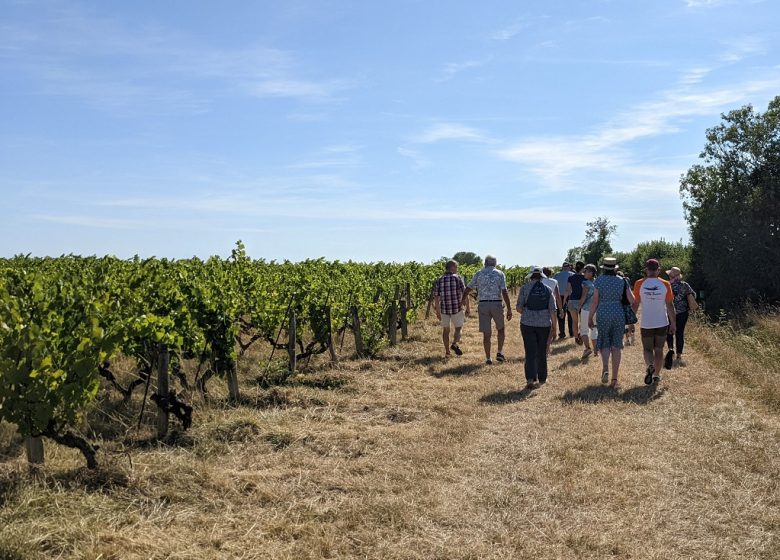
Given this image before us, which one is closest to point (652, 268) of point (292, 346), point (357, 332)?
point (357, 332)

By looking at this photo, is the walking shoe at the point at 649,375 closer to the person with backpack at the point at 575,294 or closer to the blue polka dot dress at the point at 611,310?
the blue polka dot dress at the point at 611,310

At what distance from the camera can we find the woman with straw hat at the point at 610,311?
9477 mm

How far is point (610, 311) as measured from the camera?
31.1 feet

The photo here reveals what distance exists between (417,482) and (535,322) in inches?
174

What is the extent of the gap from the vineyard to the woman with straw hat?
4.03 m

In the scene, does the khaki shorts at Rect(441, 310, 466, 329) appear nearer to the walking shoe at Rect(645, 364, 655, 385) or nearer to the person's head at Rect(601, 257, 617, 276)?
the person's head at Rect(601, 257, 617, 276)

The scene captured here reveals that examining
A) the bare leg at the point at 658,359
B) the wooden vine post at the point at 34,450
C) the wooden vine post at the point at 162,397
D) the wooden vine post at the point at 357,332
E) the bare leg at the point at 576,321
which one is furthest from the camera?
the bare leg at the point at 576,321

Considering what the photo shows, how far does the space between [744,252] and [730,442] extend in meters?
24.4

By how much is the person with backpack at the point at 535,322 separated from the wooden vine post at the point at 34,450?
19.5 feet

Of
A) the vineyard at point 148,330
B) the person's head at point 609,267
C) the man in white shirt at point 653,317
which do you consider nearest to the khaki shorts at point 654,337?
the man in white shirt at point 653,317

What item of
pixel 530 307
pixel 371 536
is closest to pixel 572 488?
pixel 371 536

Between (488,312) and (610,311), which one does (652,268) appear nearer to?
(610,311)

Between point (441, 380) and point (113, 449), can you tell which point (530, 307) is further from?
point (113, 449)

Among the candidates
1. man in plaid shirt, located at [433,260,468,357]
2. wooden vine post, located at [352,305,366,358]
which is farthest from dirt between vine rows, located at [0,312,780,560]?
man in plaid shirt, located at [433,260,468,357]
